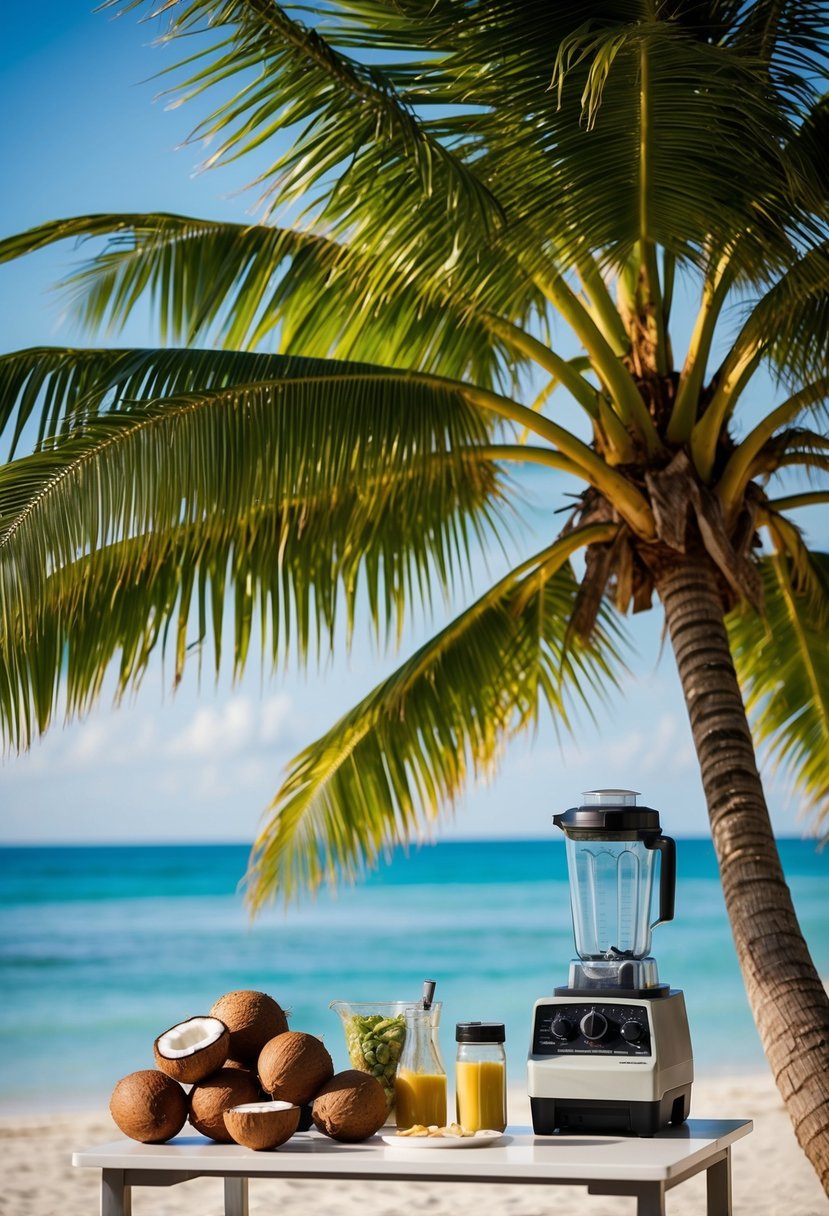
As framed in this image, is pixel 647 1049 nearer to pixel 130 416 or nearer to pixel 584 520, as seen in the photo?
pixel 130 416

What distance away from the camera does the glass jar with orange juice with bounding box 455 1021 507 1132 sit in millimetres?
2604

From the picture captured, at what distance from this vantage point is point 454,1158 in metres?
2.35

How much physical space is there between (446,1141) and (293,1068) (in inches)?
12.8

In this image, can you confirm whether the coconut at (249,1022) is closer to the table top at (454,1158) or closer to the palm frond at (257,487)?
the table top at (454,1158)

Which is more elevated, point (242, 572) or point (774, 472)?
point (774, 472)

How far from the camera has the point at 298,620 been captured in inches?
187

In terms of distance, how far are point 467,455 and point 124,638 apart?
4.39ft

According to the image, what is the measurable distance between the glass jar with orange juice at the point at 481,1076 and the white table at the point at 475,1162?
6 cm

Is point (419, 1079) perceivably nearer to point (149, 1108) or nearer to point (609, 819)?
point (149, 1108)

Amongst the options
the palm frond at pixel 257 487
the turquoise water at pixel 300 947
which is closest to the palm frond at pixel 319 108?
the palm frond at pixel 257 487

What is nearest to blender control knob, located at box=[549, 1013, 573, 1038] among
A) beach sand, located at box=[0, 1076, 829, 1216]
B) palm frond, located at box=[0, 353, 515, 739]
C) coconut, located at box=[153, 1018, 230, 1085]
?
coconut, located at box=[153, 1018, 230, 1085]

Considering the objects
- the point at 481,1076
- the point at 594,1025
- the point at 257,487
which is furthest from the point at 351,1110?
the point at 257,487

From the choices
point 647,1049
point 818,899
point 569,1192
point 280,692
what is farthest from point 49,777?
point 647,1049

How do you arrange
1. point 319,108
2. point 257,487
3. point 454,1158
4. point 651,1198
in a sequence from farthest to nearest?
point 257,487, point 319,108, point 454,1158, point 651,1198
